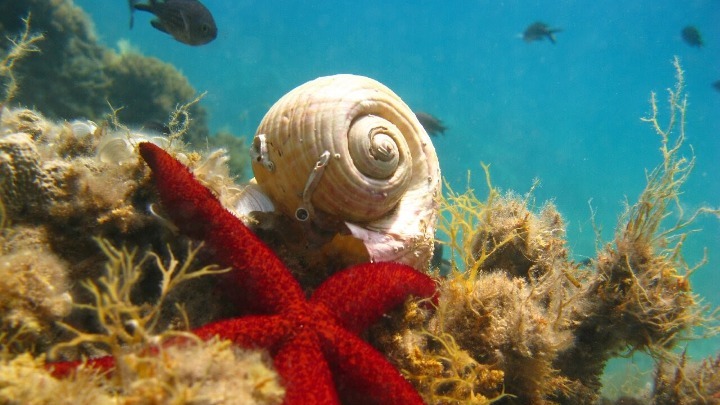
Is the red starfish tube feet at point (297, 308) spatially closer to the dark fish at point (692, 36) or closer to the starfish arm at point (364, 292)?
the starfish arm at point (364, 292)

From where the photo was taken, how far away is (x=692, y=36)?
1761 centimetres

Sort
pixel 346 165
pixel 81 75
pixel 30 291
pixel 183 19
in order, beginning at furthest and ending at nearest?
pixel 81 75, pixel 183 19, pixel 346 165, pixel 30 291

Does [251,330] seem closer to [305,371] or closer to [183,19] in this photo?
[305,371]

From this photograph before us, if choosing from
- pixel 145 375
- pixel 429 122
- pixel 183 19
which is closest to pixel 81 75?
pixel 183 19

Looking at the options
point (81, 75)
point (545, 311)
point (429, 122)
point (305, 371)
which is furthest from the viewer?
point (81, 75)

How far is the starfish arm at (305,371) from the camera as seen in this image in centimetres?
171

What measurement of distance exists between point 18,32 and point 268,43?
91.8 metres

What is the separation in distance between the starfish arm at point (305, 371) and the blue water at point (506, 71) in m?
55.0

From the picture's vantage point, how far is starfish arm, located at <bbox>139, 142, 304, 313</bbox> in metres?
2.19

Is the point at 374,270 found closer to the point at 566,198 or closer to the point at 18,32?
the point at 18,32

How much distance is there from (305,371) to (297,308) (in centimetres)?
38

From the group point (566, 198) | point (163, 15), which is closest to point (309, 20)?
point (566, 198)

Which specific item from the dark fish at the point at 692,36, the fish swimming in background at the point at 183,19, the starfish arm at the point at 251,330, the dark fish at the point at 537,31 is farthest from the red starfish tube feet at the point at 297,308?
the dark fish at the point at 692,36

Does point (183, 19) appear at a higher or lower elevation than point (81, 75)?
lower
